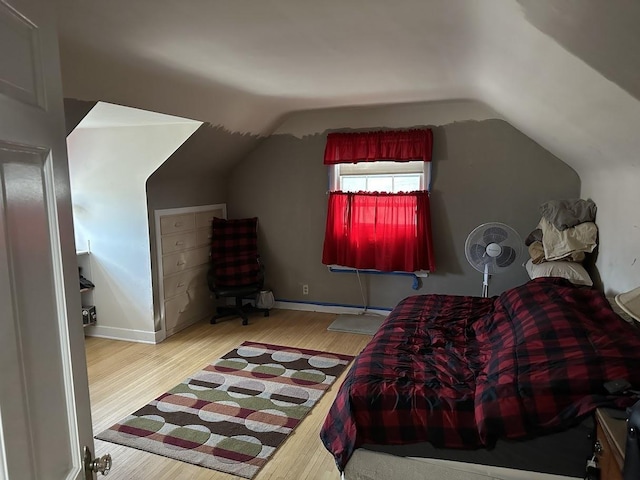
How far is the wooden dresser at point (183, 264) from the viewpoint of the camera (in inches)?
158

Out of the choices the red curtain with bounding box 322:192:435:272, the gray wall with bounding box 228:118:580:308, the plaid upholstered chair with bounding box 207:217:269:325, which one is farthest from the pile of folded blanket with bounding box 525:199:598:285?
the plaid upholstered chair with bounding box 207:217:269:325

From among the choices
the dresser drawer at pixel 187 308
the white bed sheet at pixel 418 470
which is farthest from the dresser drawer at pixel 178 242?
the white bed sheet at pixel 418 470

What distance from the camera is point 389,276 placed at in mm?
4527

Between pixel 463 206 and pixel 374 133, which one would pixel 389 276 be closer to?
pixel 463 206

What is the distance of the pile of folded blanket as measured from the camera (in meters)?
3.09

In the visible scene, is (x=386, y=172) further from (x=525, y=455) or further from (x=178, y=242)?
(x=525, y=455)

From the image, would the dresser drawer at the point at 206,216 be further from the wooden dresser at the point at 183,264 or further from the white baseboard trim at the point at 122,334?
the white baseboard trim at the point at 122,334

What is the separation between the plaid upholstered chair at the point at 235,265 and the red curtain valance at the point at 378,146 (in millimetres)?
1194

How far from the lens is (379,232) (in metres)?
4.38

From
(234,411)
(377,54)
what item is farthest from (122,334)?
(377,54)

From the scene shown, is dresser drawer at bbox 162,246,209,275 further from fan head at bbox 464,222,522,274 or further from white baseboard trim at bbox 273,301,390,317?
fan head at bbox 464,222,522,274

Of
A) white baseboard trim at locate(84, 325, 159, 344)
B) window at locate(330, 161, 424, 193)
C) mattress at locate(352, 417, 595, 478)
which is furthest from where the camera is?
window at locate(330, 161, 424, 193)

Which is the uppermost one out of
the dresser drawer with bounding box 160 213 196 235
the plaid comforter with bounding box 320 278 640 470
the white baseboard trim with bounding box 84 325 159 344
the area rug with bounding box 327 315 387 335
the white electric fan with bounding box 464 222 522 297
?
the dresser drawer with bounding box 160 213 196 235

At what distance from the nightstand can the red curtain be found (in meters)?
2.77
